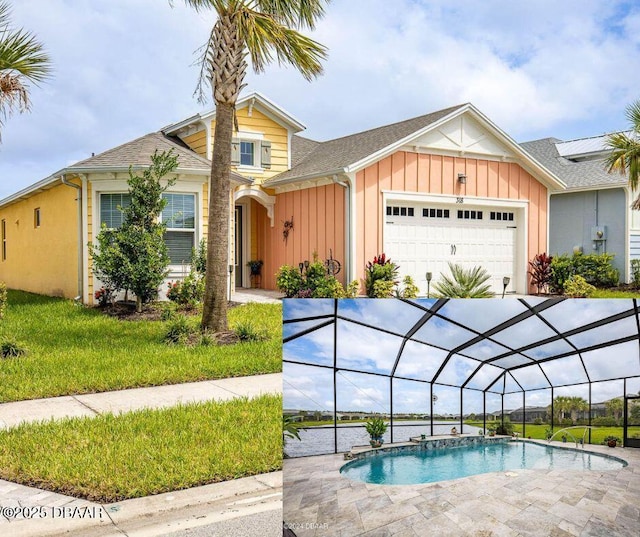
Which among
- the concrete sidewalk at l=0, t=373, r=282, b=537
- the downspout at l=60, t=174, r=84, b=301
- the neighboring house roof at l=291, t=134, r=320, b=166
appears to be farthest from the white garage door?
the concrete sidewalk at l=0, t=373, r=282, b=537

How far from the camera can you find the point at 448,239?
18.5 metres

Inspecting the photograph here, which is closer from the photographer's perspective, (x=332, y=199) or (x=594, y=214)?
(x=332, y=199)

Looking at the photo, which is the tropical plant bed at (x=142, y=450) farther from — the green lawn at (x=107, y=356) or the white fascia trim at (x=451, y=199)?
the white fascia trim at (x=451, y=199)

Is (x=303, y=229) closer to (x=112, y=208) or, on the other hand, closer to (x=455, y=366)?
(x=112, y=208)

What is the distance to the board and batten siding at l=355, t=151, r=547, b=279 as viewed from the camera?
1695cm

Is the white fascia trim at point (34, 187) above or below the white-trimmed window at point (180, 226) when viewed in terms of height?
above

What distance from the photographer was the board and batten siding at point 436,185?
16953 millimetres

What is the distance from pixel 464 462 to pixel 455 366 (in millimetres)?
286

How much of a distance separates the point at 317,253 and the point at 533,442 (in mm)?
15950

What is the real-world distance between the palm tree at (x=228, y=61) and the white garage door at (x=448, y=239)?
225 inches

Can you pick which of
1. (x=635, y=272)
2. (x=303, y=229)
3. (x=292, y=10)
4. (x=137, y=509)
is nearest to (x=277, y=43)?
(x=292, y=10)

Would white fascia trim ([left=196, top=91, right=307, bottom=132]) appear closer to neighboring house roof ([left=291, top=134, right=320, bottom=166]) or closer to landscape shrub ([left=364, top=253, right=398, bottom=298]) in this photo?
neighboring house roof ([left=291, top=134, right=320, bottom=166])

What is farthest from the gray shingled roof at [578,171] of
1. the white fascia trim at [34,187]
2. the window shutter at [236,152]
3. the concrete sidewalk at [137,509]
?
the concrete sidewalk at [137,509]

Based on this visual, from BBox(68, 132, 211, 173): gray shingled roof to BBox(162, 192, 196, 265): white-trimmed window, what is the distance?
801 millimetres
